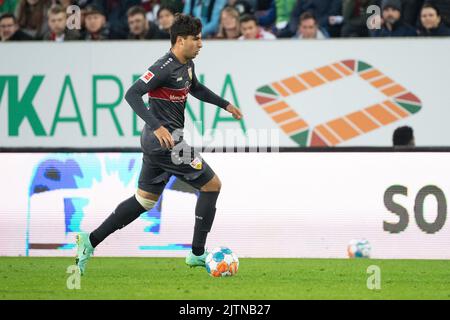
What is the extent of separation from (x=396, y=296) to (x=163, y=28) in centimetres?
790

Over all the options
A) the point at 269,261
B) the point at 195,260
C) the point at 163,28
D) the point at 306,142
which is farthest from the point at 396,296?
the point at 163,28

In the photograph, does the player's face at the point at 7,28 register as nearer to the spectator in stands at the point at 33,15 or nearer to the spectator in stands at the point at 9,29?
the spectator in stands at the point at 9,29

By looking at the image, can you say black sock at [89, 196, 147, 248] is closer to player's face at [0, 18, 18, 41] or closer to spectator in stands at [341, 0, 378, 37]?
spectator in stands at [341, 0, 378, 37]

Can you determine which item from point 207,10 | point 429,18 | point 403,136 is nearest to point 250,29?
point 207,10

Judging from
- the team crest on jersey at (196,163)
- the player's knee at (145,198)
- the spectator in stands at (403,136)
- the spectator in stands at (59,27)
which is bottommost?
the spectator in stands at (403,136)

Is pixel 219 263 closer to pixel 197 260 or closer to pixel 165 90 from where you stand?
pixel 197 260

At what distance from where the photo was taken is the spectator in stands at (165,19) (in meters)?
15.1

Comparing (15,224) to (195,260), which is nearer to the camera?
(195,260)

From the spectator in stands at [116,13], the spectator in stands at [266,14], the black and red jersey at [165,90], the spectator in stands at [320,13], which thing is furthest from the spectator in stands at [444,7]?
the black and red jersey at [165,90]

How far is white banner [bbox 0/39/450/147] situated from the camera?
14.8 m

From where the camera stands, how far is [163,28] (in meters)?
15.1

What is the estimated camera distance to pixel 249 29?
1495 cm

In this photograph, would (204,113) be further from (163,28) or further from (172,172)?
(172,172)

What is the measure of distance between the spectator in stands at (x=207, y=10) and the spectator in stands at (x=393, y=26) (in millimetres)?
2067
